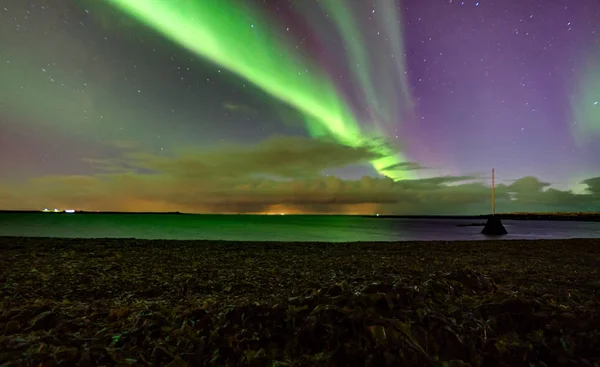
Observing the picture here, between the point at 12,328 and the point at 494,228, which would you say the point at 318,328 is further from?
the point at 494,228

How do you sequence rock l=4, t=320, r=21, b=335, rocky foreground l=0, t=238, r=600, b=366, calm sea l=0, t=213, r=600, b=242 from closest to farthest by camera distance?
1. rocky foreground l=0, t=238, r=600, b=366
2. rock l=4, t=320, r=21, b=335
3. calm sea l=0, t=213, r=600, b=242

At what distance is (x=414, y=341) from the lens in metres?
4.01

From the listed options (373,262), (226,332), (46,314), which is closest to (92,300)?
(46,314)

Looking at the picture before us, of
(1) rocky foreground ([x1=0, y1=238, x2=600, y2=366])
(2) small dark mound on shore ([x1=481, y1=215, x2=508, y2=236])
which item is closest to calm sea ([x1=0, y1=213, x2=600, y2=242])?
(2) small dark mound on shore ([x1=481, y1=215, x2=508, y2=236])

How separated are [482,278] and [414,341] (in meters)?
3.17

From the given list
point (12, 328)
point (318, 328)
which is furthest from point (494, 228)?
point (12, 328)

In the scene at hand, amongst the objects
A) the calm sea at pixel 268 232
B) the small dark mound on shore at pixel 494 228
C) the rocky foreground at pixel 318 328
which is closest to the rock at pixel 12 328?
the rocky foreground at pixel 318 328

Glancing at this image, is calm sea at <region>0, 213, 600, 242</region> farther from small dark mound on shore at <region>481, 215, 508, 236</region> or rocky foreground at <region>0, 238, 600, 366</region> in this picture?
rocky foreground at <region>0, 238, 600, 366</region>

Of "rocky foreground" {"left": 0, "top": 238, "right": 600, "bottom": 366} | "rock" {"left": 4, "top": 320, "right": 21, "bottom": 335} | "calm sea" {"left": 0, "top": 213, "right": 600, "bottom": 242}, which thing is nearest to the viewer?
"rocky foreground" {"left": 0, "top": 238, "right": 600, "bottom": 366}

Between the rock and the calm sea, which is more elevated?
the rock

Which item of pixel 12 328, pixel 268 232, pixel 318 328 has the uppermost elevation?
pixel 318 328

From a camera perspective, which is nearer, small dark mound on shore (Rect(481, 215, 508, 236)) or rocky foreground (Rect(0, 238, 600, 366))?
rocky foreground (Rect(0, 238, 600, 366))

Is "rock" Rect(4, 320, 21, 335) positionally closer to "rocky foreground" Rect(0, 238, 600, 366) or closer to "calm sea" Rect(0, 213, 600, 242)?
"rocky foreground" Rect(0, 238, 600, 366)

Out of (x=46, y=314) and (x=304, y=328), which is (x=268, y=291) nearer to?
(x=304, y=328)
